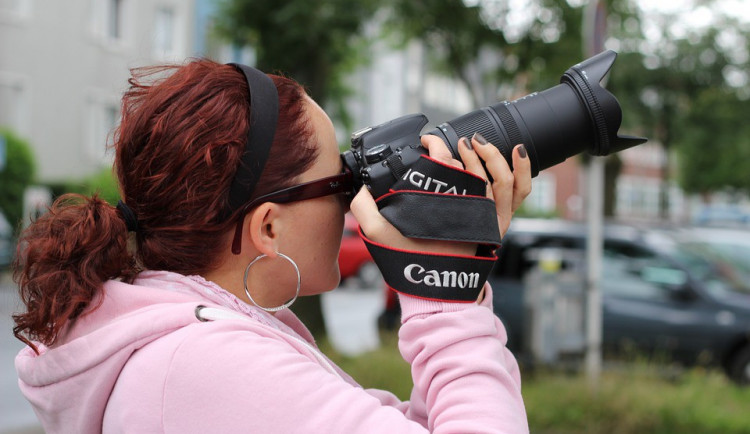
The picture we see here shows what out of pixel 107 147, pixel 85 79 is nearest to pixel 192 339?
pixel 107 147

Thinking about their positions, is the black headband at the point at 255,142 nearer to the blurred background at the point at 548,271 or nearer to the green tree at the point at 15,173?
the blurred background at the point at 548,271

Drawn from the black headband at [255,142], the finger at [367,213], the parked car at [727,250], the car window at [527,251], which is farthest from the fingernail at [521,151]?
the parked car at [727,250]

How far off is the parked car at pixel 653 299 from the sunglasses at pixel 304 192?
569 centimetres

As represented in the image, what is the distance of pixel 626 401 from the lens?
15.6ft

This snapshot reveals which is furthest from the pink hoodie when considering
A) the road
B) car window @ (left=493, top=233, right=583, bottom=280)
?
car window @ (left=493, top=233, right=583, bottom=280)

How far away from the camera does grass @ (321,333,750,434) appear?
4621 mm

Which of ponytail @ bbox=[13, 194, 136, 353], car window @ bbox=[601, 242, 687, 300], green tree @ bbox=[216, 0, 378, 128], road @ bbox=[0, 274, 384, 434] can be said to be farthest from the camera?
car window @ bbox=[601, 242, 687, 300]

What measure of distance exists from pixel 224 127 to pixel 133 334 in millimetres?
297

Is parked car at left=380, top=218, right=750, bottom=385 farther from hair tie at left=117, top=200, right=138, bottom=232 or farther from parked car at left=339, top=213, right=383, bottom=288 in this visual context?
parked car at left=339, top=213, right=383, bottom=288

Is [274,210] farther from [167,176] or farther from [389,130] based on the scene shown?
[389,130]

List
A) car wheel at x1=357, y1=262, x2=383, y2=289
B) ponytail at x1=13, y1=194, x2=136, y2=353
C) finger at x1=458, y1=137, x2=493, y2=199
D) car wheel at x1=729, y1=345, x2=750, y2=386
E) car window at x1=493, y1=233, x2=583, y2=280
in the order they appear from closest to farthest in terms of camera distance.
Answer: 1. ponytail at x1=13, y1=194, x2=136, y2=353
2. finger at x1=458, y1=137, x2=493, y2=199
3. car wheel at x1=729, y1=345, x2=750, y2=386
4. car window at x1=493, y1=233, x2=583, y2=280
5. car wheel at x1=357, y1=262, x2=383, y2=289

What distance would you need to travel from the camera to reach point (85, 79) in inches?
640

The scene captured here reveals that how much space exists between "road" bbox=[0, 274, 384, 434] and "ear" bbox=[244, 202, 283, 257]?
382 millimetres

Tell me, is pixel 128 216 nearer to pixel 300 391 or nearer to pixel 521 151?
pixel 300 391
